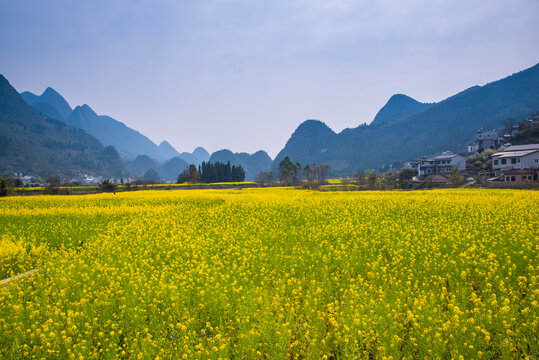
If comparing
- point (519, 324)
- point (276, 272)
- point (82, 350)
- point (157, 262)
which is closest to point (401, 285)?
point (519, 324)

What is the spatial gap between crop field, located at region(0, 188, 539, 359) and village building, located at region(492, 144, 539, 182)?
37.8 metres

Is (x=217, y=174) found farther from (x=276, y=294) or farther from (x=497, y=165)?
→ (x=276, y=294)

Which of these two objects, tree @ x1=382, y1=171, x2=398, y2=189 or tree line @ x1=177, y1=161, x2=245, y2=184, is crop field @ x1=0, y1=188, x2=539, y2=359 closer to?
tree @ x1=382, y1=171, x2=398, y2=189

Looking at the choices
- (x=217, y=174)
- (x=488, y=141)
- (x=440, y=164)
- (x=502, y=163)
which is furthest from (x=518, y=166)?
(x=217, y=174)

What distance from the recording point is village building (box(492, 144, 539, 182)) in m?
41.2

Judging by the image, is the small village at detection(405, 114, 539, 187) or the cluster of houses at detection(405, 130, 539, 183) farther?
the cluster of houses at detection(405, 130, 539, 183)

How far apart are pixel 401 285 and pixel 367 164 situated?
187982mm

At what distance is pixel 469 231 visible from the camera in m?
10.7

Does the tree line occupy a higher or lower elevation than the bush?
higher

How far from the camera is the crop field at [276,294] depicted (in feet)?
14.2

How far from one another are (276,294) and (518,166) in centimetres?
6061

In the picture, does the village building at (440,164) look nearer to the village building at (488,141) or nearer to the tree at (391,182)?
the village building at (488,141)

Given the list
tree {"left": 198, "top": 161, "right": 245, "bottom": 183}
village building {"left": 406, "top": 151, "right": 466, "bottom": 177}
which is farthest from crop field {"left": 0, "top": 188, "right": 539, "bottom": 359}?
tree {"left": 198, "top": 161, "right": 245, "bottom": 183}

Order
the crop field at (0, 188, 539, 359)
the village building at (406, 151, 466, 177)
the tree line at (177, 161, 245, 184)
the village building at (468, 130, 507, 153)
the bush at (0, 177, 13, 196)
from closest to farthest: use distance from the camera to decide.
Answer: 1. the crop field at (0, 188, 539, 359)
2. the bush at (0, 177, 13, 196)
3. the village building at (406, 151, 466, 177)
4. the village building at (468, 130, 507, 153)
5. the tree line at (177, 161, 245, 184)
